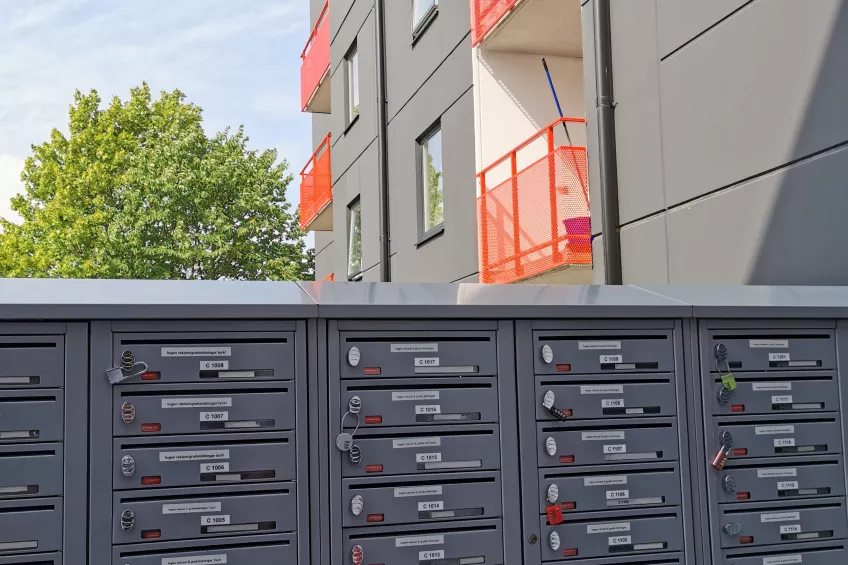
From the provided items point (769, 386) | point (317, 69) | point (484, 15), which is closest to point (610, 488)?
point (769, 386)

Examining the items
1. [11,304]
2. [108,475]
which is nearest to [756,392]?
[108,475]

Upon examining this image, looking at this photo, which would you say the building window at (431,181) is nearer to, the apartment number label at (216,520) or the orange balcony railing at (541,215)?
the orange balcony railing at (541,215)

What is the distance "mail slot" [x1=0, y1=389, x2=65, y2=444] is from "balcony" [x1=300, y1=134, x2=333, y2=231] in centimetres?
1543

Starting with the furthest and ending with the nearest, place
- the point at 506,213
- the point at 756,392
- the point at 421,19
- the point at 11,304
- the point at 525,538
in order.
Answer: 1. the point at 421,19
2. the point at 506,213
3. the point at 756,392
4. the point at 525,538
5. the point at 11,304

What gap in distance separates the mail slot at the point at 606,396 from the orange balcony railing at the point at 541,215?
371 cm

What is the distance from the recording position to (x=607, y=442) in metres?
4.56

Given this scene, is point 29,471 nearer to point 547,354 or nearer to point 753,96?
point 547,354

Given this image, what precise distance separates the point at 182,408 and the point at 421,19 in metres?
9.85

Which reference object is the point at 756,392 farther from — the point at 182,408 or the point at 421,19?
the point at 421,19

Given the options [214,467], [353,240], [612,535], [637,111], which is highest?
[353,240]

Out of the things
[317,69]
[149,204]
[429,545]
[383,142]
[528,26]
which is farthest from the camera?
[149,204]

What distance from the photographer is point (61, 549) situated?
3.82 meters

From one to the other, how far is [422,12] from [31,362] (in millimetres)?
10370

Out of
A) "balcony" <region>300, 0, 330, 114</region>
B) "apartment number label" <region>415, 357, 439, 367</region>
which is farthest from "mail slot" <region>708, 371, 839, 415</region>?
"balcony" <region>300, 0, 330, 114</region>
